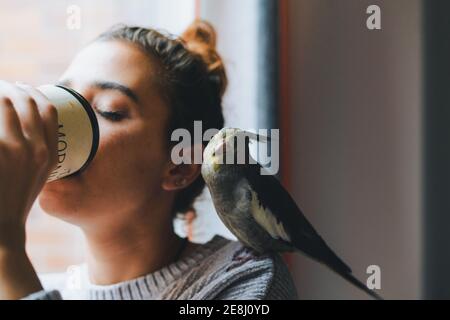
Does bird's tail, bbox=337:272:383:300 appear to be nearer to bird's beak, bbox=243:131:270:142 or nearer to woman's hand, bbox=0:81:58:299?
bird's beak, bbox=243:131:270:142

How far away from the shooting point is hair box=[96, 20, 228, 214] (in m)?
0.44

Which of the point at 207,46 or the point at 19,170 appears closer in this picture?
the point at 19,170

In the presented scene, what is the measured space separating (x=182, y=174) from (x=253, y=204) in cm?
7

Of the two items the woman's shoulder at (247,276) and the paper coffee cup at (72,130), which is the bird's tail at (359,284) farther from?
the paper coffee cup at (72,130)

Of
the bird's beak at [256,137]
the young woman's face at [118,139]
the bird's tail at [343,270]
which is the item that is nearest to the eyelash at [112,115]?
the young woman's face at [118,139]

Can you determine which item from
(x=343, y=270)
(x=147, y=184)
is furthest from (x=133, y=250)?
(x=343, y=270)

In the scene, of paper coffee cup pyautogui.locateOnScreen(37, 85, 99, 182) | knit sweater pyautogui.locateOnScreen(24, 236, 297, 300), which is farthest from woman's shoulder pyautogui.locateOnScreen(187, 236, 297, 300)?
paper coffee cup pyautogui.locateOnScreen(37, 85, 99, 182)

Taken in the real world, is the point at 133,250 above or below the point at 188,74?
below

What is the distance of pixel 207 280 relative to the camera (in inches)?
17.3

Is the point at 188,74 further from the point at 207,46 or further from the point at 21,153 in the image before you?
the point at 21,153

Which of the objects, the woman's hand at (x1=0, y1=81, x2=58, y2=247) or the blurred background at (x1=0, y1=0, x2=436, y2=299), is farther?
the blurred background at (x1=0, y1=0, x2=436, y2=299)

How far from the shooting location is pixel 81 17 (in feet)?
1.54

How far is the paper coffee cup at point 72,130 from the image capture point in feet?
1.23
